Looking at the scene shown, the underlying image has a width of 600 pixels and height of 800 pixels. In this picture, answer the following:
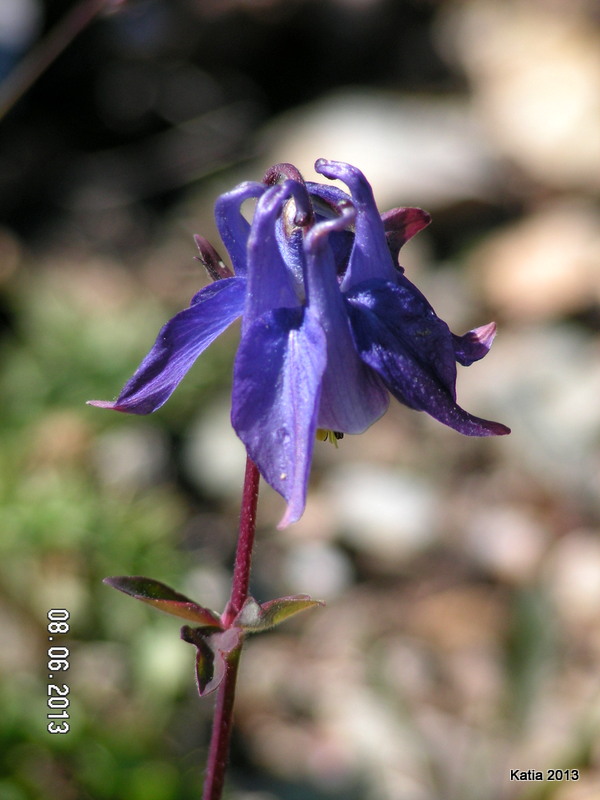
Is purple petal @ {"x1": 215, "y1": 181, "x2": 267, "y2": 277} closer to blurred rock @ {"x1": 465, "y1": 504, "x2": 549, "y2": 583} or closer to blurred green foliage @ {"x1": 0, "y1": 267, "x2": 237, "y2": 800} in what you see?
blurred green foliage @ {"x1": 0, "y1": 267, "x2": 237, "y2": 800}

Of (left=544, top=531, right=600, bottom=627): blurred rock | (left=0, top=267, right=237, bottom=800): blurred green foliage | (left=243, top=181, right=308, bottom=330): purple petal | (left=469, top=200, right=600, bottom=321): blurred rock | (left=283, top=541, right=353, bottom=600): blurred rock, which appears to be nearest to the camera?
(left=243, top=181, right=308, bottom=330): purple petal

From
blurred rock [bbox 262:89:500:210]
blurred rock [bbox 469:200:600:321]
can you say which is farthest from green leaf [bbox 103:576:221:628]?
blurred rock [bbox 262:89:500:210]

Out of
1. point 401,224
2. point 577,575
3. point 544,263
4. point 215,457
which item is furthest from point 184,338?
point 544,263

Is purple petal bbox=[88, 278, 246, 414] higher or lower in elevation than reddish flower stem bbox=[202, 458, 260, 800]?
higher

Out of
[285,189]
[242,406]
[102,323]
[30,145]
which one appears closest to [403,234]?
[285,189]

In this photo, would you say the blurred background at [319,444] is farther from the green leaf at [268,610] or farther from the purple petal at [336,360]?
the purple petal at [336,360]

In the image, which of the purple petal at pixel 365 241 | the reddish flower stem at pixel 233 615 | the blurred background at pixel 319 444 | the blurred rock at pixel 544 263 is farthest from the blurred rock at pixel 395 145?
the reddish flower stem at pixel 233 615

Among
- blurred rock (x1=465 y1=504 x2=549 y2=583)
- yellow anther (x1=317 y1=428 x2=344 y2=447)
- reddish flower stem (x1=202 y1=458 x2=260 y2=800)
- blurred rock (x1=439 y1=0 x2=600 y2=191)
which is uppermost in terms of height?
yellow anther (x1=317 y1=428 x2=344 y2=447)

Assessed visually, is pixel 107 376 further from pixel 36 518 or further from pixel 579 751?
pixel 579 751
